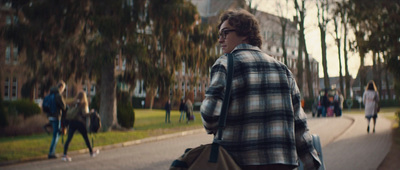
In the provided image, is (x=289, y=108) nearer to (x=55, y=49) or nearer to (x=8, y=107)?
(x=55, y=49)

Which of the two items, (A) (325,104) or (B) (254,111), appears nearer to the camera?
(B) (254,111)

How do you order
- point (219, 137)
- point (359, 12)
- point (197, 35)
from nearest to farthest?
point (219, 137) → point (359, 12) → point (197, 35)

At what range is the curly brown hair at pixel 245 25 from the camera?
228 centimetres

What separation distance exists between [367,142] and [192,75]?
815cm

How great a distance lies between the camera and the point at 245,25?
7.49 feet

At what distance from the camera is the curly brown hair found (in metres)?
2.28

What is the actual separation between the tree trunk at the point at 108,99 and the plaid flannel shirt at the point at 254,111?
15.0 meters

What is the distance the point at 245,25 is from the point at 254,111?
1.71ft

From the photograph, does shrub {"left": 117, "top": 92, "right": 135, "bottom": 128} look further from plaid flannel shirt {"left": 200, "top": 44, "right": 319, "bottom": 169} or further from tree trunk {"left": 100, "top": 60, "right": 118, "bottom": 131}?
plaid flannel shirt {"left": 200, "top": 44, "right": 319, "bottom": 169}

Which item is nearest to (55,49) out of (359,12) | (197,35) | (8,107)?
(8,107)

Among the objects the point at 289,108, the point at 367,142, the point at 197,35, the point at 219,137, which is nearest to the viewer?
the point at 219,137

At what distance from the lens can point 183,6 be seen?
50.8 ft

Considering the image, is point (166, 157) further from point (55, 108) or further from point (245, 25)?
point (245, 25)

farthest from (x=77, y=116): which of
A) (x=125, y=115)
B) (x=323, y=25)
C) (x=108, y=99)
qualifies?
(x=323, y=25)
